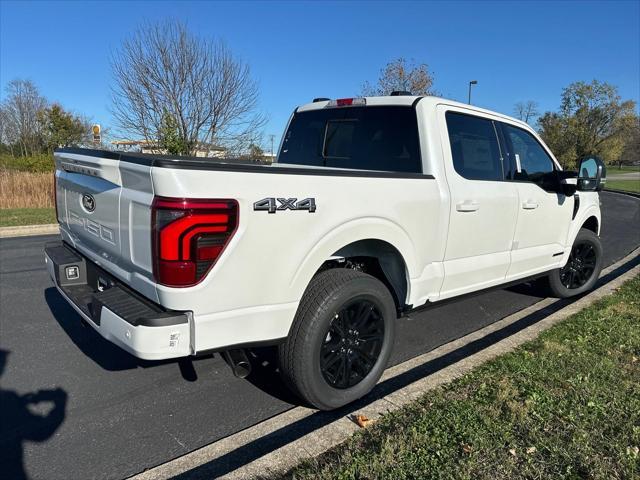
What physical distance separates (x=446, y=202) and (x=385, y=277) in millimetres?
700

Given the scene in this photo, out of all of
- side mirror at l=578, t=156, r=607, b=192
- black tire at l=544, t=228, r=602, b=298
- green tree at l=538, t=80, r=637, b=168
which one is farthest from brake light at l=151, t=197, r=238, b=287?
green tree at l=538, t=80, r=637, b=168

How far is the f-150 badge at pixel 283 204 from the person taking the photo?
2.35m

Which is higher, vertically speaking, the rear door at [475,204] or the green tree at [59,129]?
the green tree at [59,129]

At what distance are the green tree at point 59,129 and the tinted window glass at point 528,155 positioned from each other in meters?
34.6

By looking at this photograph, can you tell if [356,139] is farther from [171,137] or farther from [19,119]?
[19,119]

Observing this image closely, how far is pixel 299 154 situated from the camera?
4.62 meters

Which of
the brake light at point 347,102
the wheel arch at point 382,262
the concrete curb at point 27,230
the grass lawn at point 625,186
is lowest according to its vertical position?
the concrete curb at point 27,230

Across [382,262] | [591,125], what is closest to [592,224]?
[382,262]

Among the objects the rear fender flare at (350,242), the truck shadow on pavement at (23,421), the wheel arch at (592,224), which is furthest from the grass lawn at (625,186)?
the truck shadow on pavement at (23,421)

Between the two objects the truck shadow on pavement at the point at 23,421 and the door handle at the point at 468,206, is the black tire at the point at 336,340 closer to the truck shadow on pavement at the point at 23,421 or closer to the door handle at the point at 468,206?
the door handle at the point at 468,206

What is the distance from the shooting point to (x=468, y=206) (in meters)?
3.60

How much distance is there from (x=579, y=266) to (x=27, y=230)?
10.9 m

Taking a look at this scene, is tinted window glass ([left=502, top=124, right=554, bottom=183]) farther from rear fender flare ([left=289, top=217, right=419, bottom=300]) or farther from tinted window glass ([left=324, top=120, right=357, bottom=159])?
rear fender flare ([left=289, top=217, right=419, bottom=300])

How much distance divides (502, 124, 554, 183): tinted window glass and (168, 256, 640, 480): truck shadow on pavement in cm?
148
